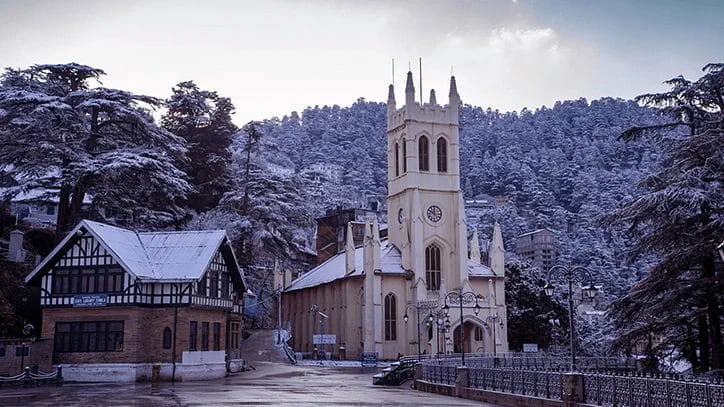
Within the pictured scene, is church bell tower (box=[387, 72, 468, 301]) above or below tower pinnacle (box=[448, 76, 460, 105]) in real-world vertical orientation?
below

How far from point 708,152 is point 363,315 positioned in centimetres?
3763

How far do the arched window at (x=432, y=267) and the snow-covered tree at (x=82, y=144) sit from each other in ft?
82.2

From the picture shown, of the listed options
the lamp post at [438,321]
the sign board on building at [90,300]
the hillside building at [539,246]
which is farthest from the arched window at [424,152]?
the hillside building at [539,246]

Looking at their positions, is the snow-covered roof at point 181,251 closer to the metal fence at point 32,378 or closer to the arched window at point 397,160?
the metal fence at point 32,378

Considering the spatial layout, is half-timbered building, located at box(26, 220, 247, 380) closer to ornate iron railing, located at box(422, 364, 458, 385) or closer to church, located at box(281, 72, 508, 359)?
ornate iron railing, located at box(422, 364, 458, 385)

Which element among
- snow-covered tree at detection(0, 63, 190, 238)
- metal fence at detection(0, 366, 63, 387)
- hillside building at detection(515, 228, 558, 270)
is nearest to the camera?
metal fence at detection(0, 366, 63, 387)

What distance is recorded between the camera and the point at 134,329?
121 ft

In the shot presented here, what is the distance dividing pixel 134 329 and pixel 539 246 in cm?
11026

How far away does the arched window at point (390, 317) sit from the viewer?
61.1m

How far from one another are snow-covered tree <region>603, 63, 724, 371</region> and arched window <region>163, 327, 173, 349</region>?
852 inches

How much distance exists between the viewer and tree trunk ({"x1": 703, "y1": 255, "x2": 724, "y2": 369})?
2581 cm

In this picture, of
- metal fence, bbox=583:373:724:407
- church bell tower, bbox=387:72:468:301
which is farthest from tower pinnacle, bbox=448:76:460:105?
metal fence, bbox=583:373:724:407

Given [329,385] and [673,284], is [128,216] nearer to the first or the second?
[329,385]

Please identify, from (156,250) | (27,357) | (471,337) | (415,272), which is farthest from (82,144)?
(471,337)
